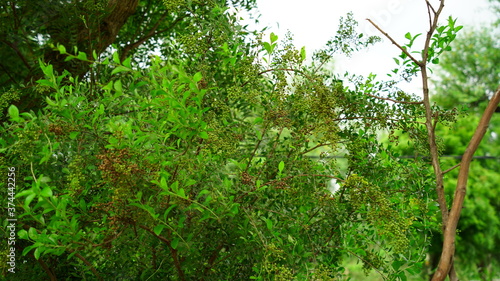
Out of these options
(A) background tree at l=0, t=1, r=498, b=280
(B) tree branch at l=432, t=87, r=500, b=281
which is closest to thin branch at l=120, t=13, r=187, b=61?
(A) background tree at l=0, t=1, r=498, b=280

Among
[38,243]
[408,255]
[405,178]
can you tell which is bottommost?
[38,243]

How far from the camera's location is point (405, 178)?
2334 millimetres

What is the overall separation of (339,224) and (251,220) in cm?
65

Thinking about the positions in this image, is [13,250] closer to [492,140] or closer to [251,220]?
[251,220]

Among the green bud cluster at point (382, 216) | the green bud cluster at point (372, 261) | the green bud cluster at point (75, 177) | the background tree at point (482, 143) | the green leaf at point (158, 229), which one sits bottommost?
the green leaf at point (158, 229)

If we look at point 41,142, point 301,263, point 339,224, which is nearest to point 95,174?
point 41,142

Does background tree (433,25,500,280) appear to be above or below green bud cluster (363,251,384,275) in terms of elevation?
above

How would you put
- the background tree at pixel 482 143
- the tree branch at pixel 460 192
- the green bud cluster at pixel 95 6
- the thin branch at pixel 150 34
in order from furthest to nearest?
the background tree at pixel 482 143
the thin branch at pixel 150 34
the green bud cluster at pixel 95 6
the tree branch at pixel 460 192

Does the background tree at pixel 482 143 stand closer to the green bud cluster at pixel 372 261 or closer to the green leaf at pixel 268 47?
the green bud cluster at pixel 372 261

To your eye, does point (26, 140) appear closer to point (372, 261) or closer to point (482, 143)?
point (372, 261)

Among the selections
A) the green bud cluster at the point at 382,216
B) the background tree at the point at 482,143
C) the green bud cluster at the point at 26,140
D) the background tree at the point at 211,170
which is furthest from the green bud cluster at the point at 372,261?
the background tree at the point at 482,143

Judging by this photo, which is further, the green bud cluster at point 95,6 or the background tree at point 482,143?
the background tree at point 482,143

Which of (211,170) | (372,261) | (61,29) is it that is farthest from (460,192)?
(61,29)

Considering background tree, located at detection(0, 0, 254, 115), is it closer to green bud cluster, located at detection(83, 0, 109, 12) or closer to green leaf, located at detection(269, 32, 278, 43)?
green bud cluster, located at detection(83, 0, 109, 12)
